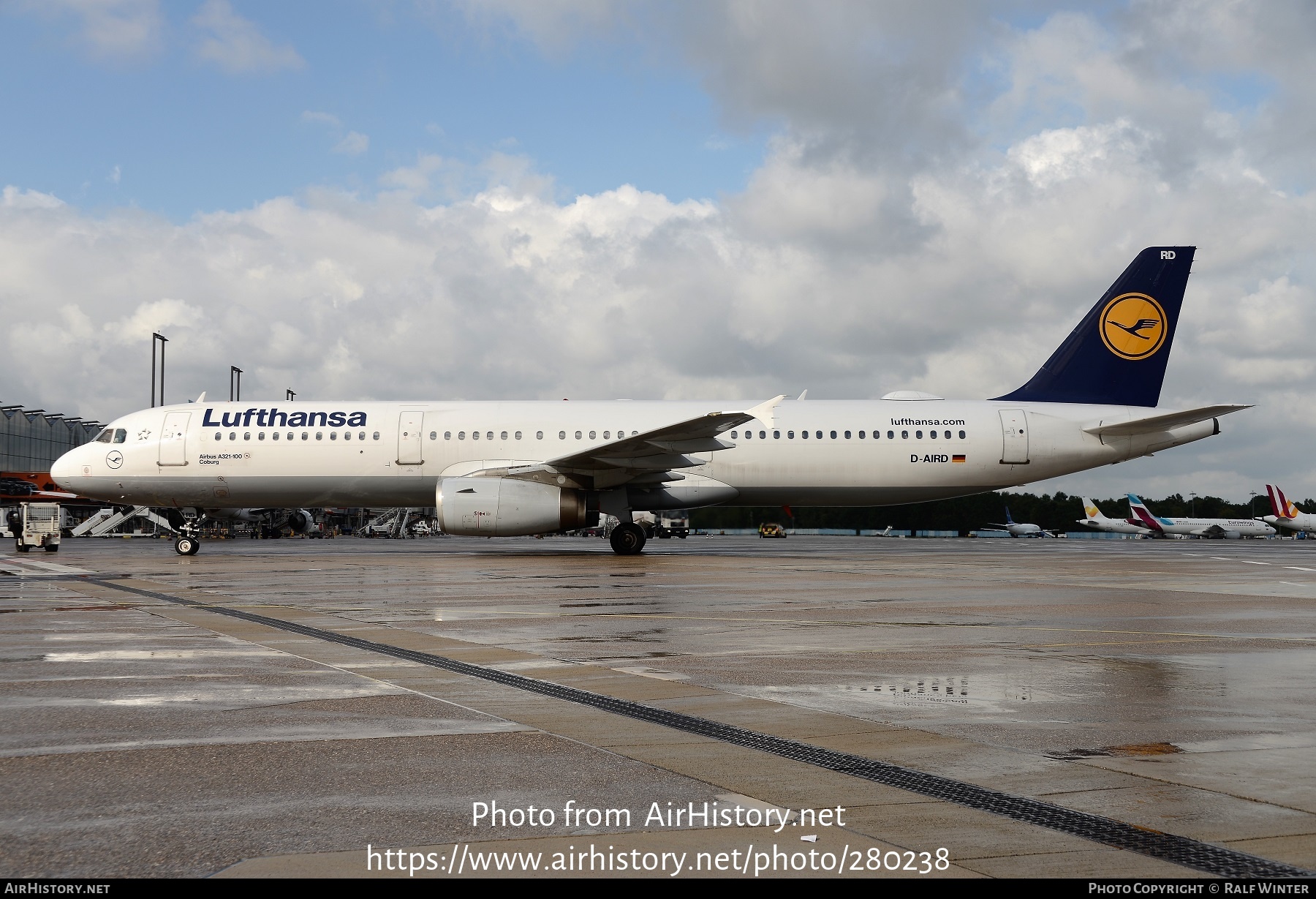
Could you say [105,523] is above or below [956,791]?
above

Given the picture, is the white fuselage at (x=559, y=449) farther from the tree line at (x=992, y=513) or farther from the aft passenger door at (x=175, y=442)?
the tree line at (x=992, y=513)

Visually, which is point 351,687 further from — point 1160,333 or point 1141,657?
point 1160,333

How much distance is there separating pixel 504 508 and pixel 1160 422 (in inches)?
674

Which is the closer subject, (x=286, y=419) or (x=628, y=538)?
(x=628, y=538)

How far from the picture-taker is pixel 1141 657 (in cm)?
856

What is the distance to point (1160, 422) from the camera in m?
28.8

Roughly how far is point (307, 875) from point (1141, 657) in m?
7.11

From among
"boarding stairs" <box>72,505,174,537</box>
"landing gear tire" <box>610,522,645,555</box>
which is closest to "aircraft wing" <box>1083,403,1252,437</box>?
"landing gear tire" <box>610,522,645,555</box>

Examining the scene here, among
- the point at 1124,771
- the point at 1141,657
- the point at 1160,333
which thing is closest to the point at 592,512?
the point at 1160,333

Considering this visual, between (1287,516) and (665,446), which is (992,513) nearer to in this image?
(1287,516)

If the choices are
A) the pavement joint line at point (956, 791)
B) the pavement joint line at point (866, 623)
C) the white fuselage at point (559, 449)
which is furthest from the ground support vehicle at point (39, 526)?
the pavement joint line at point (956, 791)

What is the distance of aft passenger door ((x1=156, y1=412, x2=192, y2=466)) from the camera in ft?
96.6

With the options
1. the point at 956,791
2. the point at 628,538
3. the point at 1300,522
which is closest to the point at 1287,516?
the point at 1300,522

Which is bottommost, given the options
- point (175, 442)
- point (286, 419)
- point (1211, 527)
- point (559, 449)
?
point (1211, 527)
